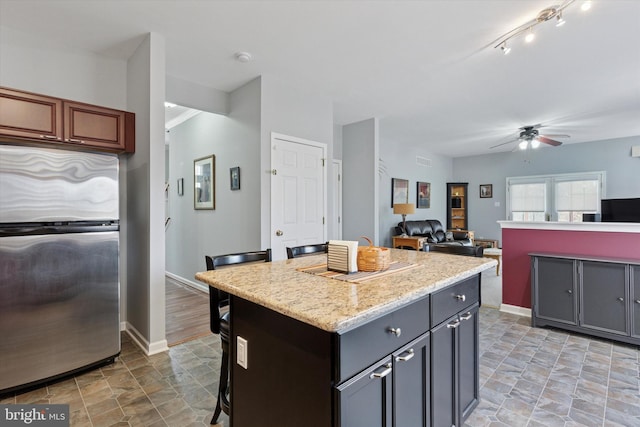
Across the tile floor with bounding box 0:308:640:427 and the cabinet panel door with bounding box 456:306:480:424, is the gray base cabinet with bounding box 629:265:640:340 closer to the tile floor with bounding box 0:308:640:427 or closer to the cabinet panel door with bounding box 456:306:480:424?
the tile floor with bounding box 0:308:640:427

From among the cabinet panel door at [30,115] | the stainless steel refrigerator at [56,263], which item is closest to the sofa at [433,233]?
the stainless steel refrigerator at [56,263]

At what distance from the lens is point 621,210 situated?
3738 mm

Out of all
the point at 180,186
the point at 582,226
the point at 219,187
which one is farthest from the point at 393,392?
the point at 180,186

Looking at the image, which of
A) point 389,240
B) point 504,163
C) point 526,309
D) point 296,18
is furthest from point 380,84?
point 504,163

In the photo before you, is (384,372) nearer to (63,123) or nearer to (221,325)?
(221,325)

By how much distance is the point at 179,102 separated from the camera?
3605 millimetres

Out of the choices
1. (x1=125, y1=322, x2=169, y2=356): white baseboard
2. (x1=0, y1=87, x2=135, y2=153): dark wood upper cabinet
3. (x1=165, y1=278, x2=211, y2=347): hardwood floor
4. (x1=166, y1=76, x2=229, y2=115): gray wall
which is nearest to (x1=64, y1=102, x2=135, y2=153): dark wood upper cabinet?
(x1=0, y1=87, x2=135, y2=153): dark wood upper cabinet

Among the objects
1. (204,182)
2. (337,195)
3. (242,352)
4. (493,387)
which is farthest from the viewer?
(337,195)

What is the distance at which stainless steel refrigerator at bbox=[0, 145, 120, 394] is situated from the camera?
6.57 feet

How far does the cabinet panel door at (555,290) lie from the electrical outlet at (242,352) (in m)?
3.25

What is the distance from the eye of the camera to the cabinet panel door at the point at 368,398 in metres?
0.94

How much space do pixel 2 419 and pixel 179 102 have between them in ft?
10.3

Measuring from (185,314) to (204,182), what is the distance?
76.2 inches

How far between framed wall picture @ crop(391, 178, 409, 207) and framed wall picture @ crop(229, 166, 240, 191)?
4.23 meters
